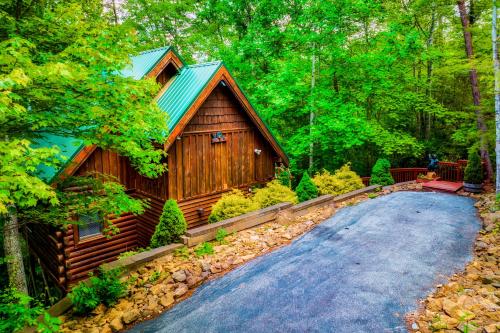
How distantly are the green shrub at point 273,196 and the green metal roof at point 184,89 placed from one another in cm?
448

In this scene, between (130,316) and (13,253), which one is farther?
(13,253)

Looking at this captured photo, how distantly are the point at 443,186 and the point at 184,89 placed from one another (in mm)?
13957

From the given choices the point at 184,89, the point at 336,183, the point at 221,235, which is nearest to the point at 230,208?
the point at 221,235

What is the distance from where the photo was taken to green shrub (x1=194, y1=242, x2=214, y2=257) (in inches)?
372

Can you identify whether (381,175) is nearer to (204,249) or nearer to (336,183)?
(336,183)

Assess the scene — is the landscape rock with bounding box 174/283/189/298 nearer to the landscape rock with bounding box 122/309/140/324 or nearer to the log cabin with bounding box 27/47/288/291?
the landscape rock with bounding box 122/309/140/324

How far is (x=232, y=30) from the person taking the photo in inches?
1054

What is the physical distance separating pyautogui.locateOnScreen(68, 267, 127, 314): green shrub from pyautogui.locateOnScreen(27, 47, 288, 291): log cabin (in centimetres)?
341

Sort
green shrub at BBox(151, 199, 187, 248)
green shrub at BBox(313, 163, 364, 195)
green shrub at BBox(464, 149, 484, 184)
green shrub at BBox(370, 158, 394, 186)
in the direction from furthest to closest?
green shrub at BBox(370, 158, 394, 186) < green shrub at BBox(313, 163, 364, 195) < green shrub at BBox(464, 149, 484, 184) < green shrub at BBox(151, 199, 187, 248)

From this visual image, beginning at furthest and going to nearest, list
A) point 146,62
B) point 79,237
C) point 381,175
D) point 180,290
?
1. point 381,175
2. point 146,62
3. point 79,237
4. point 180,290

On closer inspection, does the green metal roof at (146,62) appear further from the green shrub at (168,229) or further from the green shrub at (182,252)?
the green shrub at (182,252)

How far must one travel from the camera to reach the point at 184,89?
12.7 metres

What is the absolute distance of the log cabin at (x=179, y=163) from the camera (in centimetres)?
1138

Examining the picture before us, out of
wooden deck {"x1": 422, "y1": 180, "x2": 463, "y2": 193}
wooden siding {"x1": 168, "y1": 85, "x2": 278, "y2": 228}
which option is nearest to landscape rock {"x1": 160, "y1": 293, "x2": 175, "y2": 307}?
wooden siding {"x1": 168, "y1": 85, "x2": 278, "y2": 228}
